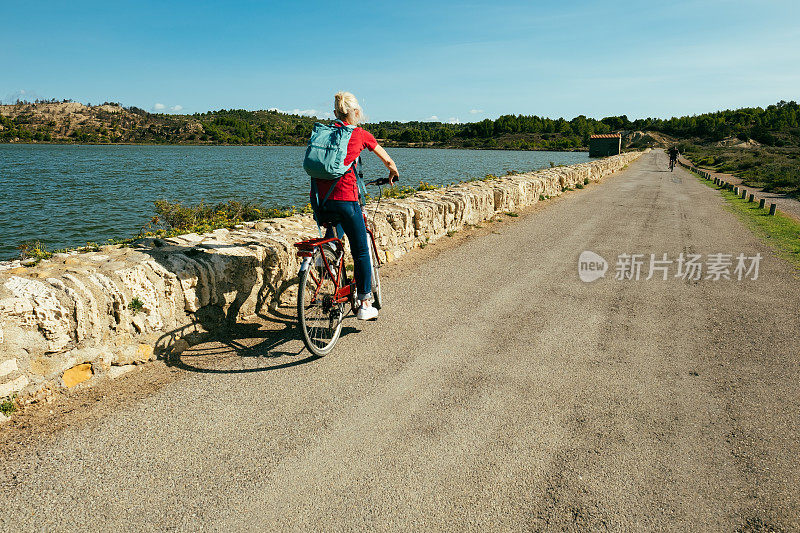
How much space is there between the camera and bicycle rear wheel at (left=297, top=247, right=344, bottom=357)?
383 centimetres

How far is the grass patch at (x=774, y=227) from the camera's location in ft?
28.9

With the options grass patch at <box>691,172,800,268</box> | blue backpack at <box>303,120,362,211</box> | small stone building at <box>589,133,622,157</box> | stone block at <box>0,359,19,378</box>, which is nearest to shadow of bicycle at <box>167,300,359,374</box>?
stone block at <box>0,359,19,378</box>

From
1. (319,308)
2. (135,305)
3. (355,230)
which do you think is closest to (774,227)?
(355,230)

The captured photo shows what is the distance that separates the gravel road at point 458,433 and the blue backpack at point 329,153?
1.60 metres

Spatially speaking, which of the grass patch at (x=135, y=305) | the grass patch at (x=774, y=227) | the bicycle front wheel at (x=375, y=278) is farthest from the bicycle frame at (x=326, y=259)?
the grass patch at (x=774, y=227)

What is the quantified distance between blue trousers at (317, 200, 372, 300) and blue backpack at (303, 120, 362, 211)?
0.29 meters

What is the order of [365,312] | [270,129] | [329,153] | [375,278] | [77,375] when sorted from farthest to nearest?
[270,129]
[375,278]
[365,312]
[329,153]
[77,375]

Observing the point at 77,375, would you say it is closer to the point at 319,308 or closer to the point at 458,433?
the point at 319,308

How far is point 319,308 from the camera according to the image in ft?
13.5

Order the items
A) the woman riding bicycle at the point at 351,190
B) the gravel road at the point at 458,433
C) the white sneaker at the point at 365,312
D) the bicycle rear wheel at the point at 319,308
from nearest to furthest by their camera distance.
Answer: the gravel road at the point at 458,433 → the bicycle rear wheel at the point at 319,308 → the woman riding bicycle at the point at 351,190 → the white sneaker at the point at 365,312

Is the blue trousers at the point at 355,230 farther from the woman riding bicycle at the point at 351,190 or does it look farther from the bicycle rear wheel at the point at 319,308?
the bicycle rear wheel at the point at 319,308

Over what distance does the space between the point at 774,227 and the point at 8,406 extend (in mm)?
14211

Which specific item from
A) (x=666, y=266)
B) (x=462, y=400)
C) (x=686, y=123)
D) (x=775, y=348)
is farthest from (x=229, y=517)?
(x=686, y=123)

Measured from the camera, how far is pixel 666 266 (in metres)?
7.49
